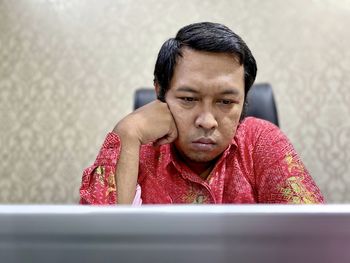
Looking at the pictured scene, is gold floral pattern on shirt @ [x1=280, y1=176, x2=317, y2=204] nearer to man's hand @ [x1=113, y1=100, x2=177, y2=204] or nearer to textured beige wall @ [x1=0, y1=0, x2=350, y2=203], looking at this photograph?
man's hand @ [x1=113, y1=100, x2=177, y2=204]

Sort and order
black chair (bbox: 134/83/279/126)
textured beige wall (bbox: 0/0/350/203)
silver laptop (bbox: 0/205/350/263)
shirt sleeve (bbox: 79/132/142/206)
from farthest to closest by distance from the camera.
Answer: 1. textured beige wall (bbox: 0/0/350/203)
2. black chair (bbox: 134/83/279/126)
3. shirt sleeve (bbox: 79/132/142/206)
4. silver laptop (bbox: 0/205/350/263)

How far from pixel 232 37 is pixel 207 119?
21 cm

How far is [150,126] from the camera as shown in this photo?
1029mm

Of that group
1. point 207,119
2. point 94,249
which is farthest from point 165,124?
point 94,249

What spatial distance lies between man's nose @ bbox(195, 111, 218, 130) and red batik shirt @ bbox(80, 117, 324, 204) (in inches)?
5.9

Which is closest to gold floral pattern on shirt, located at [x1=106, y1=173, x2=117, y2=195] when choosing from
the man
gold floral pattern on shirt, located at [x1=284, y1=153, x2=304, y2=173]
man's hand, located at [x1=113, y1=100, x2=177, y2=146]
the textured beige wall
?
the man

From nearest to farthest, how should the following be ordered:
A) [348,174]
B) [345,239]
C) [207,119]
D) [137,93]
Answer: [345,239]
[207,119]
[137,93]
[348,174]

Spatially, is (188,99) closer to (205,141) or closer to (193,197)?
(205,141)

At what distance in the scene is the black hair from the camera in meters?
1.00

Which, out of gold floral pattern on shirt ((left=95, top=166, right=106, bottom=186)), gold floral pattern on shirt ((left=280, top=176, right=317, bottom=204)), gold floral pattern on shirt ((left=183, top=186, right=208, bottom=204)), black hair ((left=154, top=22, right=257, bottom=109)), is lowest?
gold floral pattern on shirt ((left=183, top=186, right=208, bottom=204))

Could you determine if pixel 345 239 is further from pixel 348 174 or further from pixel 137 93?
pixel 348 174

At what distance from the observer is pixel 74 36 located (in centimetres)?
226

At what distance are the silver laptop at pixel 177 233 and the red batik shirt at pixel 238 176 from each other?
750 mm

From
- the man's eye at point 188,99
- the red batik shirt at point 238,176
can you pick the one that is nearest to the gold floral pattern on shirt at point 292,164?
the red batik shirt at point 238,176
